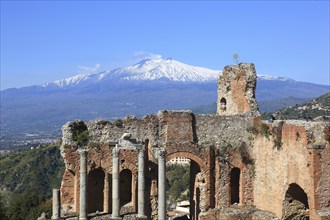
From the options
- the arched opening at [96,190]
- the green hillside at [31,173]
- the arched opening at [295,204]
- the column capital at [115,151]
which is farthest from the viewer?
the green hillside at [31,173]

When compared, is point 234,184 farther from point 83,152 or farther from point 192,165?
point 83,152

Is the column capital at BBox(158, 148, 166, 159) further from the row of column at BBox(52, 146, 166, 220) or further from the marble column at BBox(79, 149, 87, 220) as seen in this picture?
the marble column at BBox(79, 149, 87, 220)

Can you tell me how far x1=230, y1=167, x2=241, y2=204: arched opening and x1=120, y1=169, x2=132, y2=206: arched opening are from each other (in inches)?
209

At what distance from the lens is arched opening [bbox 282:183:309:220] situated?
24.3 meters

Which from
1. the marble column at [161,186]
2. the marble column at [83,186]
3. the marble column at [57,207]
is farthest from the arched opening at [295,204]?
the marble column at [57,207]

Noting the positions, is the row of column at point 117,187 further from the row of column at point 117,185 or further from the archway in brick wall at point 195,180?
the archway in brick wall at point 195,180

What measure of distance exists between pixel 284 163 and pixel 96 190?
9349mm

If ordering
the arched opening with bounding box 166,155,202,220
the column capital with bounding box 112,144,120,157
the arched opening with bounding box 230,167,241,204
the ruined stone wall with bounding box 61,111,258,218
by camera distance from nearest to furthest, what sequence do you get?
1. the column capital with bounding box 112,144,120,157
2. the ruined stone wall with bounding box 61,111,258,218
3. the arched opening with bounding box 230,167,241,204
4. the arched opening with bounding box 166,155,202,220

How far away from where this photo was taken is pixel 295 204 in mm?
24547

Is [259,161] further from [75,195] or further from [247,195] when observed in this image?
[75,195]

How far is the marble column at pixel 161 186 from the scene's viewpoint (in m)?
25.0

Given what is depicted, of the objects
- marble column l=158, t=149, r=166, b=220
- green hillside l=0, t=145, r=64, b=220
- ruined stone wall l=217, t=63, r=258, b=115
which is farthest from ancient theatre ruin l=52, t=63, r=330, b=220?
green hillside l=0, t=145, r=64, b=220

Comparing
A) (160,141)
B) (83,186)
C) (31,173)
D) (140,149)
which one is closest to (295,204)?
(160,141)

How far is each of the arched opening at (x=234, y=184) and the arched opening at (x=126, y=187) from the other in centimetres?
532
